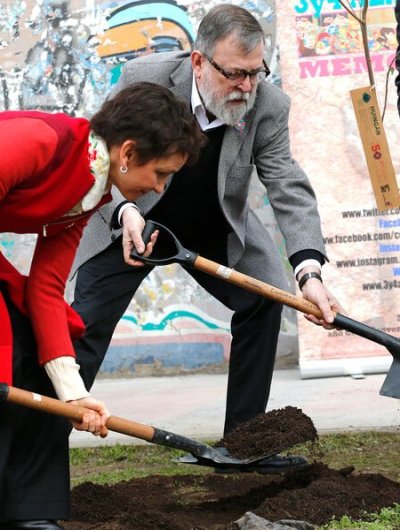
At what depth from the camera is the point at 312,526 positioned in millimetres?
3547

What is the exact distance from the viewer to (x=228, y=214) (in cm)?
468

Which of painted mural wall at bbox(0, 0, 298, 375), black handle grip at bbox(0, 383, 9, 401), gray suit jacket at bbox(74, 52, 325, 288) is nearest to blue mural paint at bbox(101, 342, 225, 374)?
painted mural wall at bbox(0, 0, 298, 375)

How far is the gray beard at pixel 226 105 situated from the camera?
14.4 ft

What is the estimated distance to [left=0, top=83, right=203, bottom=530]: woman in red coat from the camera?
11.0 ft

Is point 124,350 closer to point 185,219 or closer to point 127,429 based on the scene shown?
point 185,219

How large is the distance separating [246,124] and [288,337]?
105 inches

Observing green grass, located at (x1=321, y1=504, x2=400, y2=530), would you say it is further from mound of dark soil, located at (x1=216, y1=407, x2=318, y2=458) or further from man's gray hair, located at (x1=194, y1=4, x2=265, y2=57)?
man's gray hair, located at (x1=194, y1=4, x2=265, y2=57)

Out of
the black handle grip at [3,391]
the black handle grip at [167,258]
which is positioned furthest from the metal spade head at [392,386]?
the black handle grip at [3,391]

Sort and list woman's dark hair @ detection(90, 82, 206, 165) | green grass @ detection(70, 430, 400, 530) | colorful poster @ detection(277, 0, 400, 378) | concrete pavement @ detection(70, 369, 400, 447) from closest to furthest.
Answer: woman's dark hair @ detection(90, 82, 206, 165) → green grass @ detection(70, 430, 400, 530) → concrete pavement @ detection(70, 369, 400, 447) → colorful poster @ detection(277, 0, 400, 378)

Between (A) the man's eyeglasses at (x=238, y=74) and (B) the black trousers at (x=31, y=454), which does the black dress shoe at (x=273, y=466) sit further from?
(A) the man's eyeglasses at (x=238, y=74)

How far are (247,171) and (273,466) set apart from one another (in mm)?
1192

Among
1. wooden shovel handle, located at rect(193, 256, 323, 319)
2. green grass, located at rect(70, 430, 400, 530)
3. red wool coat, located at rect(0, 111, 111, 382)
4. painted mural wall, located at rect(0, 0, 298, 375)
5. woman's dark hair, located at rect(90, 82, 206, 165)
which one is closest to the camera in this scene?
red wool coat, located at rect(0, 111, 111, 382)

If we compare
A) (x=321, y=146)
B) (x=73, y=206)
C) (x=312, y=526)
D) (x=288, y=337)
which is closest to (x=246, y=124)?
(x=73, y=206)

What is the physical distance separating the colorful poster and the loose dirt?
2081 mm
